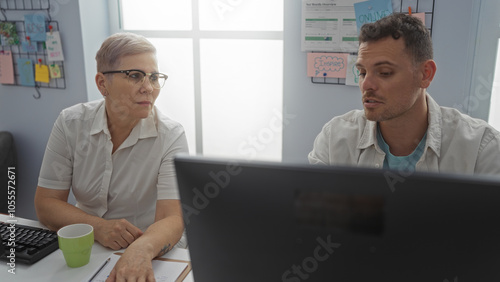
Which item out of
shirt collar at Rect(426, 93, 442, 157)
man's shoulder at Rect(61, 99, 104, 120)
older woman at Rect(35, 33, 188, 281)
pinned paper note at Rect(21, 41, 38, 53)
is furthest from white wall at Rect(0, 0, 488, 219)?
man's shoulder at Rect(61, 99, 104, 120)

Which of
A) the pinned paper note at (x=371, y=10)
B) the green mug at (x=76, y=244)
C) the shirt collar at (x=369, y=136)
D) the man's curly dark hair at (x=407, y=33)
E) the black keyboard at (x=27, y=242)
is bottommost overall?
the black keyboard at (x=27, y=242)

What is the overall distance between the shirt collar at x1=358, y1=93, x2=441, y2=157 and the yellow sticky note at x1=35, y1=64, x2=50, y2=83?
78.1 inches

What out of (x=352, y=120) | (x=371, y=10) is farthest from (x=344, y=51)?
(x=352, y=120)

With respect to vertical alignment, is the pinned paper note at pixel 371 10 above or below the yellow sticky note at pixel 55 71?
above

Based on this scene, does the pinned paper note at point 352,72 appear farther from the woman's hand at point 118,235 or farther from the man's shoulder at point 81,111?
the woman's hand at point 118,235

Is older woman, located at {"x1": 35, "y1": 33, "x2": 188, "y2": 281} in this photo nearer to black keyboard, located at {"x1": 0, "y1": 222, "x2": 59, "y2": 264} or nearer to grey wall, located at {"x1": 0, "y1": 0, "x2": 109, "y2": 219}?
black keyboard, located at {"x1": 0, "y1": 222, "x2": 59, "y2": 264}

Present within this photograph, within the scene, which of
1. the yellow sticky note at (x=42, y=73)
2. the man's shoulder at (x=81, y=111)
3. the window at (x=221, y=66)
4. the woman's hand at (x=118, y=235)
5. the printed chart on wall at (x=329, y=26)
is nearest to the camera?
the woman's hand at (x=118, y=235)

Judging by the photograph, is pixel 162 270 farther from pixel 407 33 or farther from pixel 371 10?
pixel 371 10

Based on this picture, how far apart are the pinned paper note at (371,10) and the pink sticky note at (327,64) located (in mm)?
177

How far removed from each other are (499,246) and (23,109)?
2847 mm

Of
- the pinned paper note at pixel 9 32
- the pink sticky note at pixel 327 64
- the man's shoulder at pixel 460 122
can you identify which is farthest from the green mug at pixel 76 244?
the pinned paper note at pixel 9 32

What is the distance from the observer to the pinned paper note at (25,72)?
257cm

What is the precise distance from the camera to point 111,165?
5.07 ft

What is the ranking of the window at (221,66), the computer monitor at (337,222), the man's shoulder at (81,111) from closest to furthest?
the computer monitor at (337,222) < the man's shoulder at (81,111) < the window at (221,66)
